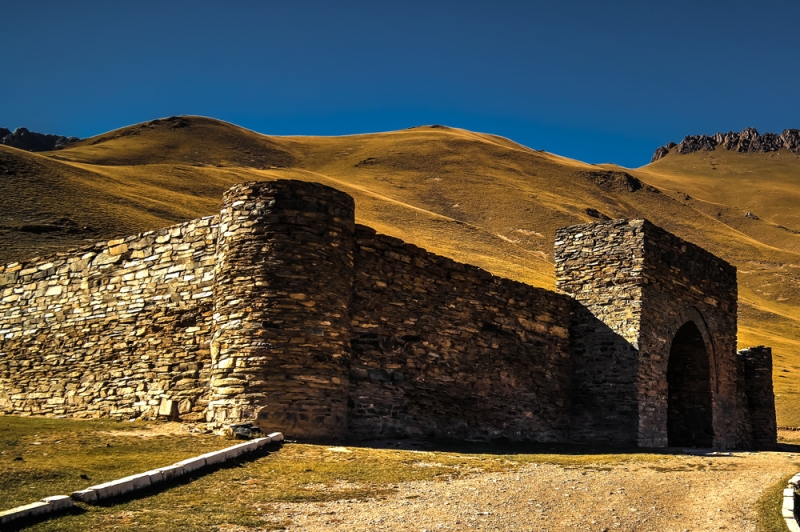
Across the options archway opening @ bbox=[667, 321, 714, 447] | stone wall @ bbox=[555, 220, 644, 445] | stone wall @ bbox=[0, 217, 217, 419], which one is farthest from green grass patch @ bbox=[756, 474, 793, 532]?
archway opening @ bbox=[667, 321, 714, 447]

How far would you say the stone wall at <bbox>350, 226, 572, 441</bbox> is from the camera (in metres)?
15.3

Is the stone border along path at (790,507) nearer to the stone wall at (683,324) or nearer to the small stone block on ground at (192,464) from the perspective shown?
the small stone block on ground at (192,464)

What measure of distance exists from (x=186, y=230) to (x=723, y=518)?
10797 mm

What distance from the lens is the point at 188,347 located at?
49.8 feet

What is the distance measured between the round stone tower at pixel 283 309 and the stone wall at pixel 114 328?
3.14ft

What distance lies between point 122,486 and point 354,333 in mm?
6947

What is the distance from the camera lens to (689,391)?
72.8 ft

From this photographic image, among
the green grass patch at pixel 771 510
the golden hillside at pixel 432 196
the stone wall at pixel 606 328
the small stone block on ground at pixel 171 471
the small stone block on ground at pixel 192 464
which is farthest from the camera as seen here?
the golden hillside at pixel 432 196

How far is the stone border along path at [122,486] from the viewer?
7227mm

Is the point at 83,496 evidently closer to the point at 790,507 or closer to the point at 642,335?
the point at 790,507

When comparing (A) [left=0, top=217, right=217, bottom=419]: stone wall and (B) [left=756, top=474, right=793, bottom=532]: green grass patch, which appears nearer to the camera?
(B) [left=756, top=474, right=793, bottom=532]: green grass patch

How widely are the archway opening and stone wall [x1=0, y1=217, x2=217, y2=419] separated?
42.3ft

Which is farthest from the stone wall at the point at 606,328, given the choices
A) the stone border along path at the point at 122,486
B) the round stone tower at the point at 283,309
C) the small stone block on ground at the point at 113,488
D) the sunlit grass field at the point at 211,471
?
the small stone block on ground at the point at 113,488

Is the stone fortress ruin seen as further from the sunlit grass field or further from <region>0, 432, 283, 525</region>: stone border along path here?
<region>0, 432, 283, 525</region>: stone border along path
